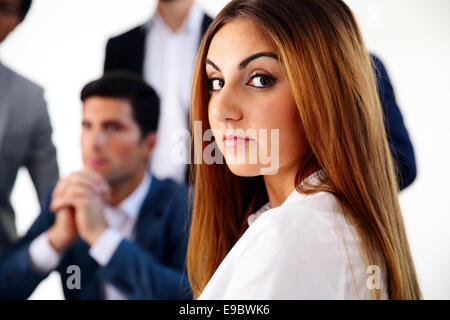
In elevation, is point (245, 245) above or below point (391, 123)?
below

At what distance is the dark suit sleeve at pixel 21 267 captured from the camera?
150 centimetres

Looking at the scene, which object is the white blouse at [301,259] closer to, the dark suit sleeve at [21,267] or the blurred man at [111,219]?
the blurred man at [111,219]

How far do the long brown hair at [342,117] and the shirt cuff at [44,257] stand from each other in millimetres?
1094

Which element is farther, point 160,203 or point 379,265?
point 160,203

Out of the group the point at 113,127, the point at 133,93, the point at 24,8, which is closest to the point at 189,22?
the point at 133,93

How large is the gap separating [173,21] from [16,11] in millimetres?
562

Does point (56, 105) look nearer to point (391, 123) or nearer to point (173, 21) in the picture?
point (173, 21)

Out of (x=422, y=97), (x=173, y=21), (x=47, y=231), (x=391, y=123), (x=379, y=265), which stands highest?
(x=173, y=21)

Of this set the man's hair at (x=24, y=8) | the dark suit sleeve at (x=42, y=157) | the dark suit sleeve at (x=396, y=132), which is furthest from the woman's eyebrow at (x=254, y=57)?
the man's hair at (x=24, y=8)

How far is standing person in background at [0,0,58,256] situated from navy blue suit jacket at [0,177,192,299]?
84mm

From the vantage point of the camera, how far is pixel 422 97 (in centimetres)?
147
